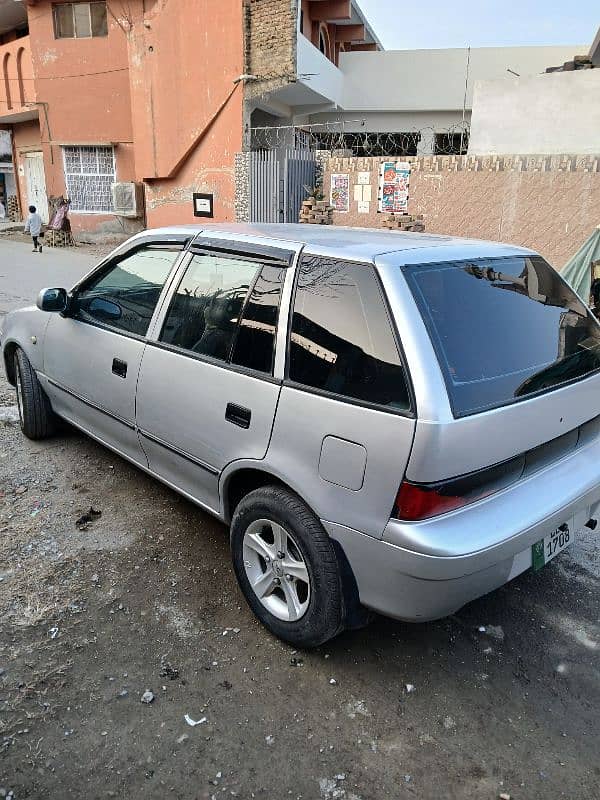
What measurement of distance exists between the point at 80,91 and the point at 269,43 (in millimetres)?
7738

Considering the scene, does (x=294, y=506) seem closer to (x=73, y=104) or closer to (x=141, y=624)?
(x=141, y=624)

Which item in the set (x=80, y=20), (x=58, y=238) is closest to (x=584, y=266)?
(x=58, y=238)

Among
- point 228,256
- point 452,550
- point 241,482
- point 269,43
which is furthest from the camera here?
point 269,43

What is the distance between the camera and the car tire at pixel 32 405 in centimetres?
438

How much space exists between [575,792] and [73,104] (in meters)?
22.1

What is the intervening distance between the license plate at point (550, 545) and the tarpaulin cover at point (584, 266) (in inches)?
227

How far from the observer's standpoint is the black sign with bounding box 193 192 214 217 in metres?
16.4

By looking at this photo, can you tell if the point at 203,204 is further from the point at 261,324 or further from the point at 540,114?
the point at 261,324

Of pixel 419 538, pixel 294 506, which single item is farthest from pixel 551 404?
pixel 294 506

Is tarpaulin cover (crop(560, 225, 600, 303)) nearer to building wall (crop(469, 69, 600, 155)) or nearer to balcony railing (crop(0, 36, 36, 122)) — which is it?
building wall (crop(469, 69, 600, 155))

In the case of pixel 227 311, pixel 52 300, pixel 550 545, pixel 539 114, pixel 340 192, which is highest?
pixel 539 114

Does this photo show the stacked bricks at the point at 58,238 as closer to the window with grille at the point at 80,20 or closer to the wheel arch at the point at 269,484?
the window with grille at the point at 80,20

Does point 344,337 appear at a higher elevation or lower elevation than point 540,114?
lower

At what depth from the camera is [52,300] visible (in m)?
3.81
